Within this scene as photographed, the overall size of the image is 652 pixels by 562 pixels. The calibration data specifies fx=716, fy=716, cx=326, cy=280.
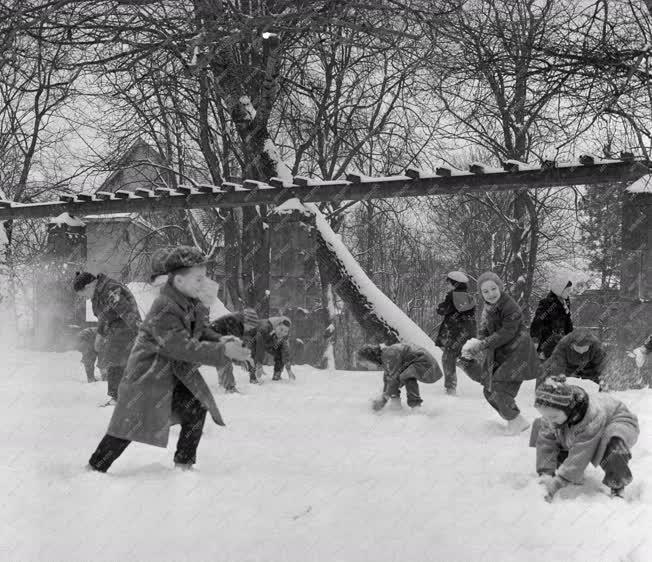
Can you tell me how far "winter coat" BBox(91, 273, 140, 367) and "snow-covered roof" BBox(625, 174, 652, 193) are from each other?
469 centimetres

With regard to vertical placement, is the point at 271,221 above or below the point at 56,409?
above

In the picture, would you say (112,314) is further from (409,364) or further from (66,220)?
(409,364)

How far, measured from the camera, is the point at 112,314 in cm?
663

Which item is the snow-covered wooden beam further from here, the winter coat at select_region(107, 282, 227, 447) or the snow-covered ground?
the winter coat at select_region(107, 282, 227, 447)

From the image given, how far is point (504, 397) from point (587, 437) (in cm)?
167

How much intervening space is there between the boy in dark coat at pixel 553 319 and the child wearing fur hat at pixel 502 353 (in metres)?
1.61

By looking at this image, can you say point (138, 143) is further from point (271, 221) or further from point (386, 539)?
point (386, 539)

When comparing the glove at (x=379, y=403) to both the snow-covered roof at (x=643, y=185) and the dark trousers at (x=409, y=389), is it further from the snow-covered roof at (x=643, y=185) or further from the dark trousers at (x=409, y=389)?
the snow-covered roof at (x=643, y=185)

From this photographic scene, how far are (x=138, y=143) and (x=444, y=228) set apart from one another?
1535 cm

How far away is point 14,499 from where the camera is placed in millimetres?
3438

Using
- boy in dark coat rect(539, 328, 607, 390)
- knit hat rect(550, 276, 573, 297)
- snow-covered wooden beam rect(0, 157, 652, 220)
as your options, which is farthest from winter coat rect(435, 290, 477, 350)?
boy in dark coat rect(539, 328, 607, 390)

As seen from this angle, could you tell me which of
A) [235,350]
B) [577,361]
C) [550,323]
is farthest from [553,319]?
[235,350]

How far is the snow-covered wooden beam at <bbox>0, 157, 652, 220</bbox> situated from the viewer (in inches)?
258

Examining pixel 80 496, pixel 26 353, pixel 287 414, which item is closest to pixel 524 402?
pixel 287 414
